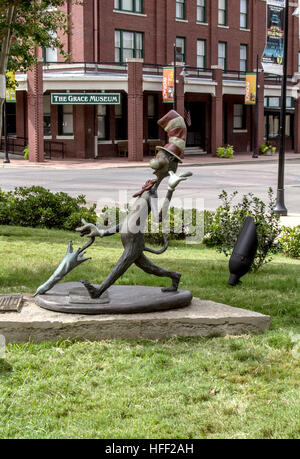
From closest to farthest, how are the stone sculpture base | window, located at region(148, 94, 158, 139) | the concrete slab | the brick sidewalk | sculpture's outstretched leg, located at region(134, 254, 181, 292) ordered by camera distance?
the concrete slab, the stone sculpture base, sculpture's outstretched leg, located at region(134, 254, 181, 292), the brick sidewalk, window, located at region(148, 94, 158, 139)

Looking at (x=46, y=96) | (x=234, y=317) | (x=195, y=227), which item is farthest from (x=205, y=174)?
(x=234, y=317)

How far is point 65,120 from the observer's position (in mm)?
41188

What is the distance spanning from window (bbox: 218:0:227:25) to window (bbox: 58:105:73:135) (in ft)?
47.6

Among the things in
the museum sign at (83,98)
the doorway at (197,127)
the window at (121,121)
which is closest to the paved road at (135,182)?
the museum sign at (83,98)

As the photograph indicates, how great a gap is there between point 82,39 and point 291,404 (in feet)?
122

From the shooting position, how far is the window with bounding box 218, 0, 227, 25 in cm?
4800

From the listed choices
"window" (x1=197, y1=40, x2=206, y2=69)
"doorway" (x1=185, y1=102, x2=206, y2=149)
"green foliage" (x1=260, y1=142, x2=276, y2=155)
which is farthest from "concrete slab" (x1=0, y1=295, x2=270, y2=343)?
"green foliage" (x1=260, y1=142, x2=276, y2=155)

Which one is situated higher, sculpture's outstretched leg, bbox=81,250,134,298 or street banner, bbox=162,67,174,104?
street banner, bbox=162,67,174,104

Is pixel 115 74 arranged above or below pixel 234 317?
above

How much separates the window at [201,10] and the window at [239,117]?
727cm

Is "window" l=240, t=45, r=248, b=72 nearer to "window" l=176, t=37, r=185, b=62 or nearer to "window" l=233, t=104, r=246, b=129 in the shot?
"window" l=233, t=104, r=246, b=129

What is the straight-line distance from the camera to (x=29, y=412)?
4512 millimetres

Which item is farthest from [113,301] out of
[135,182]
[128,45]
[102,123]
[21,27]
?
[128,45]

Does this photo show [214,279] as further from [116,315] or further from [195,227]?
[195,227]
